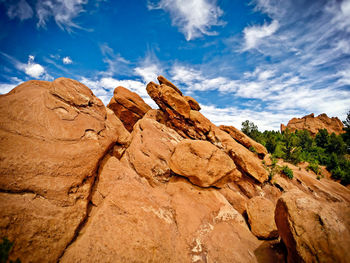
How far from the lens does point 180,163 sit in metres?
7.92

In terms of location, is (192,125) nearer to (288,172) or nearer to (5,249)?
(5,249)

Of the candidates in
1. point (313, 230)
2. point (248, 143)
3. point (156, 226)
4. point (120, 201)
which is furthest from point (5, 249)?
point (248, 143)

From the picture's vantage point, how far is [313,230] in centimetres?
448

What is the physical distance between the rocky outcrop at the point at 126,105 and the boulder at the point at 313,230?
14.4 m

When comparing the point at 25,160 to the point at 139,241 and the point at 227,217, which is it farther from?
Answer: the point at 227,217

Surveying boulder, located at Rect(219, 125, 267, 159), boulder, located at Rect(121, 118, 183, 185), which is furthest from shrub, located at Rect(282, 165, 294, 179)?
boulder, located at Rect(121, 118, 183, 185)

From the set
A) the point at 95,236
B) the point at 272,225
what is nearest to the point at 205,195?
the point at 272,225

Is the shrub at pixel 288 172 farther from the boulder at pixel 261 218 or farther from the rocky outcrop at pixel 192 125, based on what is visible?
the boulder at pixel 261 218

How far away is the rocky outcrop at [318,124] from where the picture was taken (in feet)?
192

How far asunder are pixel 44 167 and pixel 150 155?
15.5ft

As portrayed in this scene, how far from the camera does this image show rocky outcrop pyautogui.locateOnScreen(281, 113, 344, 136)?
Answer: 192ft

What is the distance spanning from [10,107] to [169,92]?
10415 millimetres

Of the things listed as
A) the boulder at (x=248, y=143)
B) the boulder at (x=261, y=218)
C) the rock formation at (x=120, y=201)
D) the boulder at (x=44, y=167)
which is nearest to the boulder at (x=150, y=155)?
the rock formation at (x=120, y=201)

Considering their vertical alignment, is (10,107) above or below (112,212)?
above
